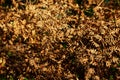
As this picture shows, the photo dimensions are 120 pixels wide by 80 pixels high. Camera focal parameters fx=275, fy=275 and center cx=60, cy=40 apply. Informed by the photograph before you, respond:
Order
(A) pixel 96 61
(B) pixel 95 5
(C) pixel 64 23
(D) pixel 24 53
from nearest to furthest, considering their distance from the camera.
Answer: (A) pixel 96 61
(D) pixel 24 53
(C) pixel 64 23
(B) pixel 95 5

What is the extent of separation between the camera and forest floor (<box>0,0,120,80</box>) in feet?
16.8

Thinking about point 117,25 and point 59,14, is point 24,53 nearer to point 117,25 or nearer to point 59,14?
point 59,14

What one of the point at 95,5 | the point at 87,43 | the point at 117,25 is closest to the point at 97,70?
the point at 87,43

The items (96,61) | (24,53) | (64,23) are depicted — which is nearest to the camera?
(96,61)

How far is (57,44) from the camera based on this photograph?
220 inches

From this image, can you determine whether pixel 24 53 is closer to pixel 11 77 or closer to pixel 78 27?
pixel 11 77

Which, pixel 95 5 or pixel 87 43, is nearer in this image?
pixel 87 43

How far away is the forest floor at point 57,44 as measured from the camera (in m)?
5.11

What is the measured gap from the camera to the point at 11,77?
5.17 meters

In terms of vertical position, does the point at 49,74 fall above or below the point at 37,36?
below

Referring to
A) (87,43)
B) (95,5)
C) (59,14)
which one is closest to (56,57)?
(87,43)

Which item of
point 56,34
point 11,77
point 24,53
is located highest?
point 56,34

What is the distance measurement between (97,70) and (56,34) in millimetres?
1114

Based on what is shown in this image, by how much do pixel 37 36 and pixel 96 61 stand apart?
1.40m
